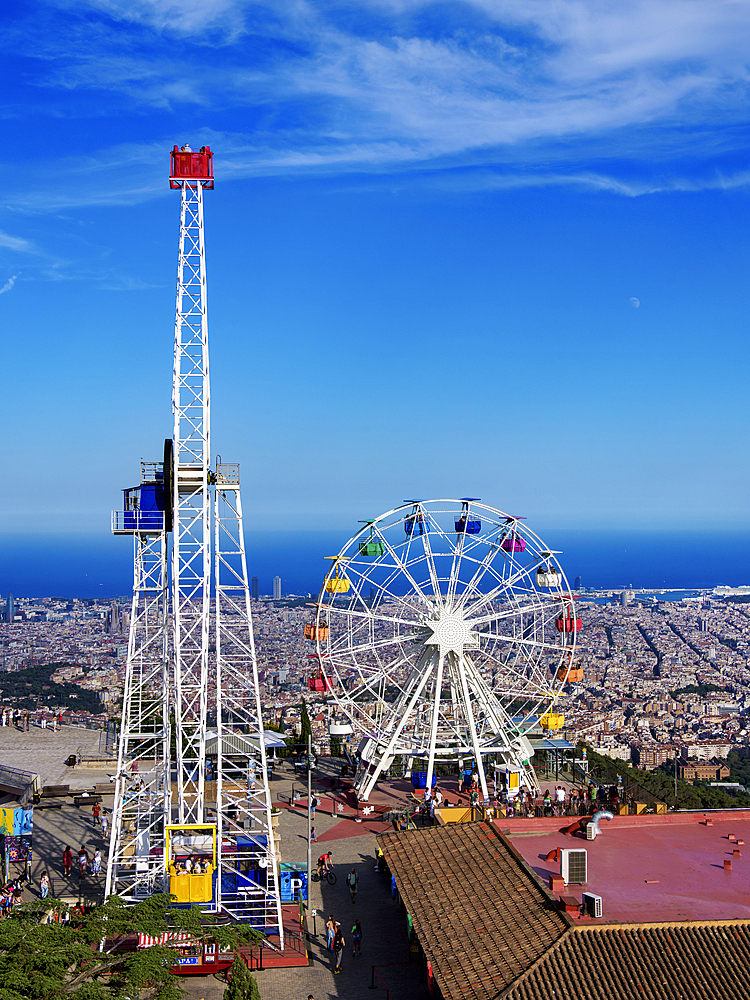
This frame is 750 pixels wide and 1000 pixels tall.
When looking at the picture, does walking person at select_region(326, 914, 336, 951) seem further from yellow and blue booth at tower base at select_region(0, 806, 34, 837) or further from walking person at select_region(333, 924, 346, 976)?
yellow and blue booth at tower base at select_region(0, 806, 34, 837)

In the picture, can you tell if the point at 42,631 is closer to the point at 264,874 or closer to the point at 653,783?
the point at 653,783

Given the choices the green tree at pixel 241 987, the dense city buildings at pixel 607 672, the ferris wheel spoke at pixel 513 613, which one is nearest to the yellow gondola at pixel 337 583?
the ferris wheel spoke at pixel 513 613

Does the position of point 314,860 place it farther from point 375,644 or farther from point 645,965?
point 645,965

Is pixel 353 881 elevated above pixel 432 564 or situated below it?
below

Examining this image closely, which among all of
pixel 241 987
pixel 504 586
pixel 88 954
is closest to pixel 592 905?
pixel 241 987

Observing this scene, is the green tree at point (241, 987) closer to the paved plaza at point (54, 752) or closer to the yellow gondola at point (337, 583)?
the yellow gondola at point (337, 583)
